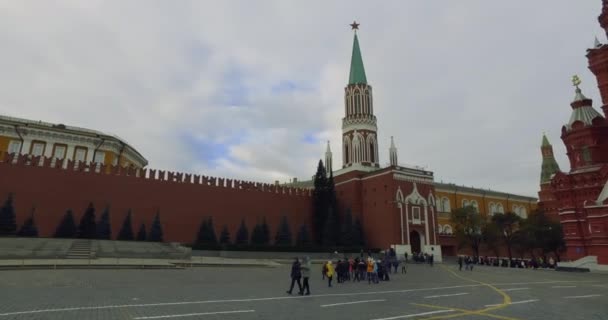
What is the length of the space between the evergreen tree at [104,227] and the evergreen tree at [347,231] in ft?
68.7

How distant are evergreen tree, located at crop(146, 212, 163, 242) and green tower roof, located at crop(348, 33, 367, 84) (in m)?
30.0

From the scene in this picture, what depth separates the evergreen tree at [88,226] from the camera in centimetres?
2707

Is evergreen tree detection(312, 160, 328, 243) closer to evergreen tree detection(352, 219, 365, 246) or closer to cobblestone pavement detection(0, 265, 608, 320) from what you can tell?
evergreen tree detection(352, 219, 365, 246)

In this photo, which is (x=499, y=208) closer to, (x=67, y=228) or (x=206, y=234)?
(x=206, y=234)

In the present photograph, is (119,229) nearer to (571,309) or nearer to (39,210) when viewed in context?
(39,210)

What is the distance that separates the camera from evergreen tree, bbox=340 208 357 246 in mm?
37638

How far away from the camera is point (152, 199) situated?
32.0m

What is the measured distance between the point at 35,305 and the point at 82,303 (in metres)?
0.90

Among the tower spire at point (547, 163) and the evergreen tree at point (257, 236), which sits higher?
the tower spire at point (547, 163)

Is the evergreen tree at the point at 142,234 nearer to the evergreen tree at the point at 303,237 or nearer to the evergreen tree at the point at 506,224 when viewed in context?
the evergreen tree at the point at 303,237

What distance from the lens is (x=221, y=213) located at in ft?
116

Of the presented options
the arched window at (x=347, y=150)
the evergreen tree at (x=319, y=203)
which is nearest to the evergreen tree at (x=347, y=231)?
the evergreen tree at (x=319, y=203)

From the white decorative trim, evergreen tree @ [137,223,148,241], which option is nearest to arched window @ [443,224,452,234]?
the white decorative trim

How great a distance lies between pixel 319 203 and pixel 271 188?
224 inches
